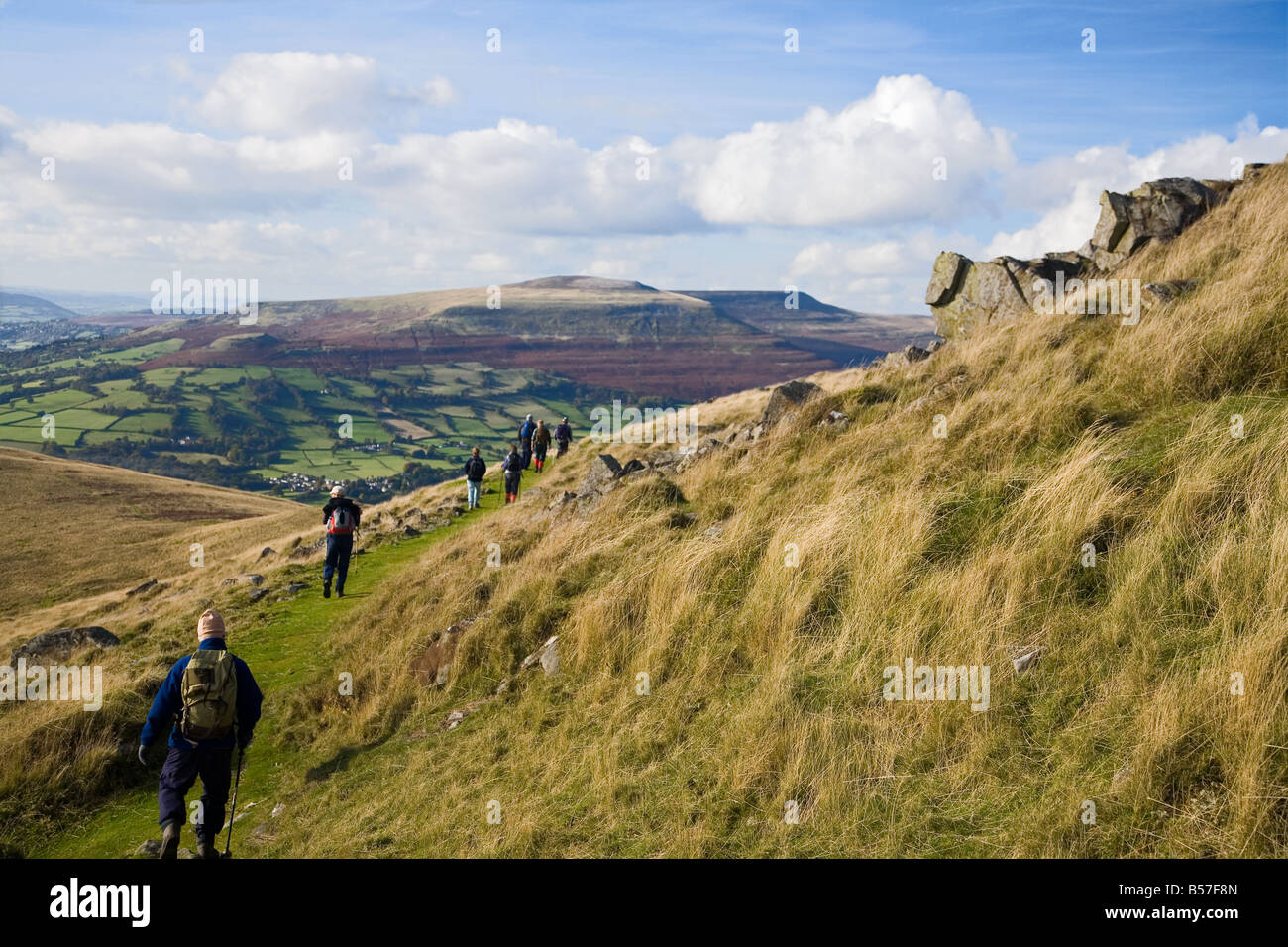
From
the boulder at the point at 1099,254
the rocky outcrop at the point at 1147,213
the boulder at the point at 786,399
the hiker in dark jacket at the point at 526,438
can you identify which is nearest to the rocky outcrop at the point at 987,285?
the boulder at the point at 1099,254

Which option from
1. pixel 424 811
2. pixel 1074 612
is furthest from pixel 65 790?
pixel 1074 612

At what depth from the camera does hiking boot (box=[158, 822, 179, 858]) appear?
22.0ft

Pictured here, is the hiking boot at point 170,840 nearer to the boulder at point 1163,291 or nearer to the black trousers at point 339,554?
the black trousers at point 339,554

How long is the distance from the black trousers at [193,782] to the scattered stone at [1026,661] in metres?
6.86

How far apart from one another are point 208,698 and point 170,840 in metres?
1.17

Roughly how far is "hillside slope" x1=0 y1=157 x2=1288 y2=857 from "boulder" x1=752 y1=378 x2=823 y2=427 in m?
1.30

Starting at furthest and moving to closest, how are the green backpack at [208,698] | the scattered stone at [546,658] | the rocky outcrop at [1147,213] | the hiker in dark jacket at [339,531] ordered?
the rocky outcrop at [1147,213], the hiker in dark jacket at [339,531], the scattered stone at [546,658], the green backpack at [208,698]

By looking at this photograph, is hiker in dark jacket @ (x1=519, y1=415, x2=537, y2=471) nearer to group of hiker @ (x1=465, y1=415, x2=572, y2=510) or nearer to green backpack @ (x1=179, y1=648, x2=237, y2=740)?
group of hiker @ (x1=465, y1=415, x2=572, y2=510)

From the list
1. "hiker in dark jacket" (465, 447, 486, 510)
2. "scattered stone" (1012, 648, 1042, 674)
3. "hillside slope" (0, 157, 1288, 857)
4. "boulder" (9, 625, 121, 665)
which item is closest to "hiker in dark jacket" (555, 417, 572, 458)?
"hiker in dark jacket" (465, 447, 486, 510)

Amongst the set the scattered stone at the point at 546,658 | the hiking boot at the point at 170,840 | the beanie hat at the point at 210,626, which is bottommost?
the hiking boot at the point at 170,840

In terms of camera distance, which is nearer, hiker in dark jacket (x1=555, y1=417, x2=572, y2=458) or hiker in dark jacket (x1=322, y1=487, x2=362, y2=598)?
hiker in dark jacket (x1=322, y1=487, x2=362, y2=598)

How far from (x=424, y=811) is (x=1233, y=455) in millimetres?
7937

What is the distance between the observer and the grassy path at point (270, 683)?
8031mm

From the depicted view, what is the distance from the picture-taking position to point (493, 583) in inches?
465
